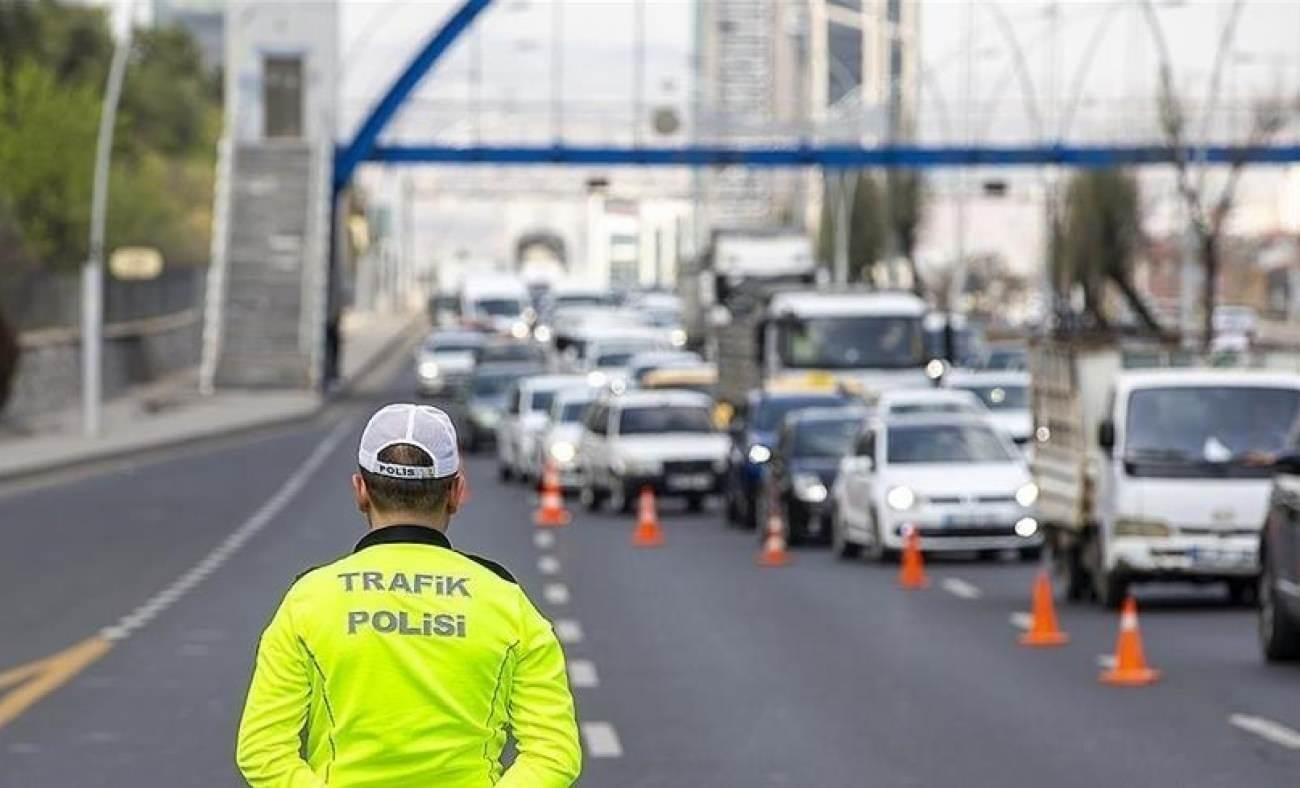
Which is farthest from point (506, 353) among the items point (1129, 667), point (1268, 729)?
point (1268, 729)

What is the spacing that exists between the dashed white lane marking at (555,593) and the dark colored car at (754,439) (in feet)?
29.8

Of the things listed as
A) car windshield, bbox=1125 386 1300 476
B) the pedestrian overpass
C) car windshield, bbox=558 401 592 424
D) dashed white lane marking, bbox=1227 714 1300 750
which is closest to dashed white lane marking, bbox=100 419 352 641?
car windshield, bbox=558 401 592 424

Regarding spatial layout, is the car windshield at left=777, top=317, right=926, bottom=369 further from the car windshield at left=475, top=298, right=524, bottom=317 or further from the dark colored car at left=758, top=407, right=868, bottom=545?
the car windshield at left=475, top=298, right=524, bottom=317

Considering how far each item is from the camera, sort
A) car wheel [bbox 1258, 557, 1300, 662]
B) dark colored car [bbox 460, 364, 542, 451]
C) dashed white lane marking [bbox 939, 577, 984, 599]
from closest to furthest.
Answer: car wheel [bbox 1258, 557, 1300, 662]
dashed white lane marking [bbox 939, 577, 984, 599]
dark colored car [bbox 460, 364, 542, 451]

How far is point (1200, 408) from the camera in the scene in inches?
1044

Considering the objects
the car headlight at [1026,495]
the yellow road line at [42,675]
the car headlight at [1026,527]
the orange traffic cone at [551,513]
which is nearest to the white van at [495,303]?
the orange traffic cone at [551,513]

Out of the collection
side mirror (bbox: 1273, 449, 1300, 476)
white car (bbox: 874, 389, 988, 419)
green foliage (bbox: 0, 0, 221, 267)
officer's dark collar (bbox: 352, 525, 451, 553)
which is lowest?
white car (bbox: 874, 389, 988, 419)

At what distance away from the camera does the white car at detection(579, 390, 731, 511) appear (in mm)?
43938

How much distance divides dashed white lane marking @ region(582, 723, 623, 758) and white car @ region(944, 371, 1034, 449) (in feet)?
102

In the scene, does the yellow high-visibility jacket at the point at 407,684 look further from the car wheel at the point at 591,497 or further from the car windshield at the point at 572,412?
the car windshield at the point at 572,412

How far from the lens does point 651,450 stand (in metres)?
44.1

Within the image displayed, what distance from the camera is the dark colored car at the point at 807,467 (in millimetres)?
36812

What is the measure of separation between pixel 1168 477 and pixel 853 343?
25547mm

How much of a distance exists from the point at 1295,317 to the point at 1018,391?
85.2 metres
